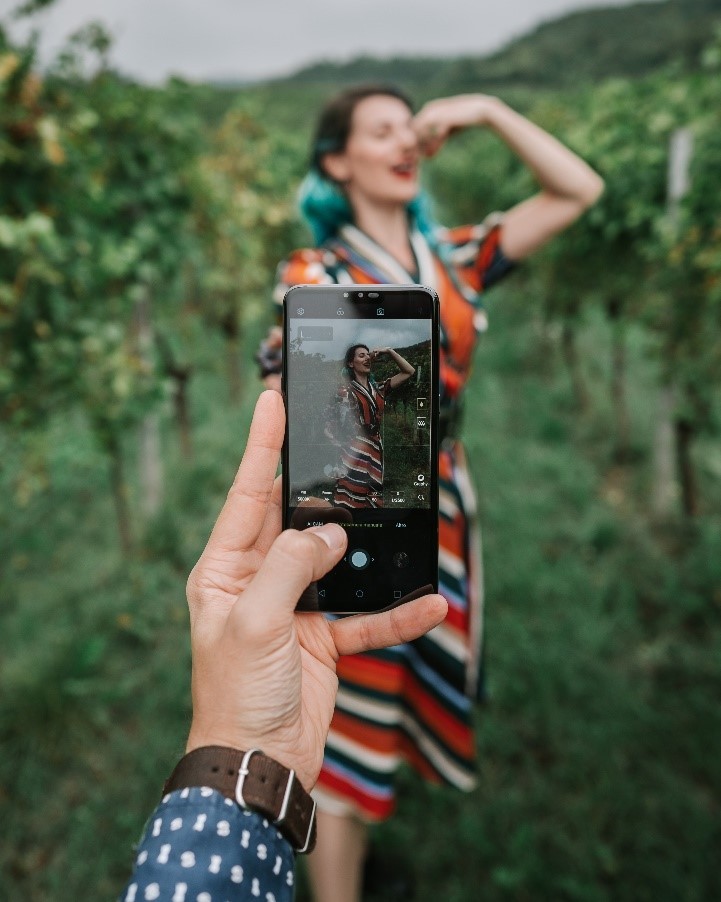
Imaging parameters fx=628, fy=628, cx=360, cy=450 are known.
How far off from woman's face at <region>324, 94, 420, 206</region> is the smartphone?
80 cm

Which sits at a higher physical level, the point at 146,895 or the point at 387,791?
the point at 146,895

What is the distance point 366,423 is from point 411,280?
75 centimetres

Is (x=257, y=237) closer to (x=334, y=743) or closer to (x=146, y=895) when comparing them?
(x=334, y=743)

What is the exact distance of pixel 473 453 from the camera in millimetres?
4691

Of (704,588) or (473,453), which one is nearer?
(704,588)

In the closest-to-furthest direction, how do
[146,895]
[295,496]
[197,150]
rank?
[146,895], [295,496], [197,150]

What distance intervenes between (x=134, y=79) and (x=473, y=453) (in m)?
3.13

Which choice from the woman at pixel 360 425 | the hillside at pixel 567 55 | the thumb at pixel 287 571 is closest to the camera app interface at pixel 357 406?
the woman at pixel 360 425

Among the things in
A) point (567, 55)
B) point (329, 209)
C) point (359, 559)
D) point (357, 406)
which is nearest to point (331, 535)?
point (359, 559)

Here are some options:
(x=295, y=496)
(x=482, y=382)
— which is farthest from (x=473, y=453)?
(x=295, y=496)

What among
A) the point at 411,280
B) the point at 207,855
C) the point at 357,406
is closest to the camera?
the point at 207,855

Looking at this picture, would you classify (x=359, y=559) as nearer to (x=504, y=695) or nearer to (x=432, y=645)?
(x=432, y=645)

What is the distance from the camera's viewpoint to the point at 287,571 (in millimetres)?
852

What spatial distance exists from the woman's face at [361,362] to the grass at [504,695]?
0.67m
